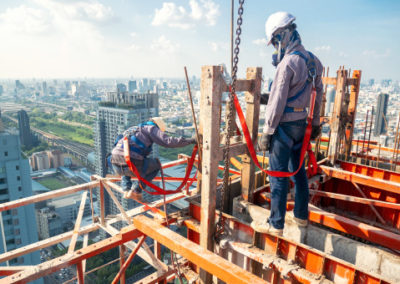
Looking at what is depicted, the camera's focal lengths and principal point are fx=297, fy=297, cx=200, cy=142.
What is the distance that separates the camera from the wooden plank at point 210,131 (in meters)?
3.34

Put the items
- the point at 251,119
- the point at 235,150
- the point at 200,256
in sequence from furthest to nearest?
1. the point at 251,119
2. the point at 235,150
3. the point at 200,256

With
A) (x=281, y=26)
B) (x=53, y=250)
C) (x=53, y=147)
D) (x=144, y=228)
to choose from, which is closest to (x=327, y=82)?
(x=281, y=26)

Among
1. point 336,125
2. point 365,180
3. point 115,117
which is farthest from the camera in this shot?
point 115,117

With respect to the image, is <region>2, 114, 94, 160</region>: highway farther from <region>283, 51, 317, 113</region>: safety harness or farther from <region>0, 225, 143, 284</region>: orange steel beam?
<region>283, 51, 317, 113</region>: safety harness

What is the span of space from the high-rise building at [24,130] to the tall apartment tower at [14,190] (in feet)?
203

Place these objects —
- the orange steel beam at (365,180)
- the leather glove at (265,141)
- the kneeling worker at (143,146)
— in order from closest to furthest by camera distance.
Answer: the leather glove at (265,141) < the kneeling worker at (143,146) < the orange steel beam at (365,180)

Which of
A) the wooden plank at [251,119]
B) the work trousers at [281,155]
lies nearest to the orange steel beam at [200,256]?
the work trousers at [281,155]

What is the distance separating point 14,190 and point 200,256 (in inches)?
1324

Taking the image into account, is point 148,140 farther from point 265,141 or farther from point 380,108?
point 380,108

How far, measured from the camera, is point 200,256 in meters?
2.78

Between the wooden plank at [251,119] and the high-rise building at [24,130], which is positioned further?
the high-rise building at [24,130]

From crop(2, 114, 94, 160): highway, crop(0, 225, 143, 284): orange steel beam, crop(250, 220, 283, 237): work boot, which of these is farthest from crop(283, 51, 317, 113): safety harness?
crop(2, 114, 94, 160): highway

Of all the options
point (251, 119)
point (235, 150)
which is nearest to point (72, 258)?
point (235, 150)

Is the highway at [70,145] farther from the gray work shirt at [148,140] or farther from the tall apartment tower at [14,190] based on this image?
the gray work shirt at [148,140]
